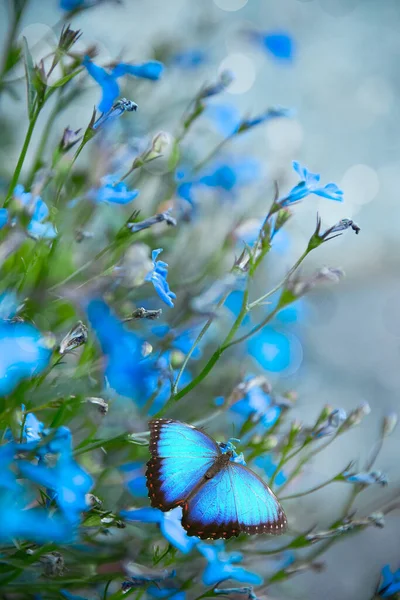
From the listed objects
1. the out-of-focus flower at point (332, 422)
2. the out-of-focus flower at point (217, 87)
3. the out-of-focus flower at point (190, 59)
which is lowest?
the out-of-focus flower at point (332, 422)

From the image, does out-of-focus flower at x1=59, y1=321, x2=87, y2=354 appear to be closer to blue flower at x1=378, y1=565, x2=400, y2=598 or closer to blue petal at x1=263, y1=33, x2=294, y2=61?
blue flower at x1=378, y1=565, x2=400, y2=598

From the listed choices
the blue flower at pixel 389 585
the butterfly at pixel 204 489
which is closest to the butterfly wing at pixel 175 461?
the butterfly at pixel 204 489

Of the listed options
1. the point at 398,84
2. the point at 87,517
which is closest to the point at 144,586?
the point at 87,517

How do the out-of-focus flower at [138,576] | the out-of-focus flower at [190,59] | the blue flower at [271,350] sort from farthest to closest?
the out-of-focus flower at [190,59], the blue flower at [271,350], the out-of-focus flower at [138,576]

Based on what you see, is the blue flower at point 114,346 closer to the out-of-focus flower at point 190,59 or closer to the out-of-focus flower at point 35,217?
the out-of-focus flower at point 35,217

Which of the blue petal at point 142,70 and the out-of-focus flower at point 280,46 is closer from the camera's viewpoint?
the blue petal at point 142,70

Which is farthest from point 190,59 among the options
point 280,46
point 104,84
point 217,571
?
point 217,571
